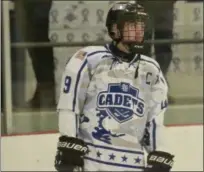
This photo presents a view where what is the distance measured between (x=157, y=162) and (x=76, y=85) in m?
0.25

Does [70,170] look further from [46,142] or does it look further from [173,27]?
[173,27]

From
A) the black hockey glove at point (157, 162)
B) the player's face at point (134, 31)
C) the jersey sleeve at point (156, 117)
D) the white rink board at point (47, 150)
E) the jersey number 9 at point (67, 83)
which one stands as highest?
the player's face at point (134, 31)

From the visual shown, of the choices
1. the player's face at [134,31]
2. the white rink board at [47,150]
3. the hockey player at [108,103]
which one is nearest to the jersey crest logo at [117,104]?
the hockey player at [108,103]

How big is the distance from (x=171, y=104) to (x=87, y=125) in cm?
43

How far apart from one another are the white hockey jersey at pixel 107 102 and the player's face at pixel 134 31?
0.06 meters

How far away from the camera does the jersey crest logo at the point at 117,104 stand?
4.26 ft

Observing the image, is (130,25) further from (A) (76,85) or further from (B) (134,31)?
(A) (76,85)

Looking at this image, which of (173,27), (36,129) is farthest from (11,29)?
(173,27)

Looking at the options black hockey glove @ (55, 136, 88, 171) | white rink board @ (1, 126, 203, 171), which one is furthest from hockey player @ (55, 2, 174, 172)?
white rink board @ (1, 126, 203, 171)

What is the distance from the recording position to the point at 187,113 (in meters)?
1.93

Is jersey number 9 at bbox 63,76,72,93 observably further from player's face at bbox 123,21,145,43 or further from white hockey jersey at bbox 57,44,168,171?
player's face at bbox 123,21,145,43

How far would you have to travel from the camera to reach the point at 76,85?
1.29m

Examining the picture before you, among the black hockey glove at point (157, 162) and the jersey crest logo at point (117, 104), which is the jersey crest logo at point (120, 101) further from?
the black hockey glove at point (157, 162)

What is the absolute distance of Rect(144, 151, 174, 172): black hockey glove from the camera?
1.35 meters
